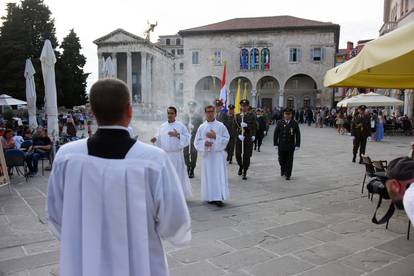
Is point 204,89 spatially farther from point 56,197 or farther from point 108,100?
point 108,100

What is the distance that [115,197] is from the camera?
201 cm

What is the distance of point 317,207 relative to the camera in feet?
21.3

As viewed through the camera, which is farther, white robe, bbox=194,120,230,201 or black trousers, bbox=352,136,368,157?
black trousers, bbox=352,136,368,157

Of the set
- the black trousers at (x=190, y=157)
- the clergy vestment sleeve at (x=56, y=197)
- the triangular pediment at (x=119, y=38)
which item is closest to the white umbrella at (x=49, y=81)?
the black trousers at (x=190, y=157)

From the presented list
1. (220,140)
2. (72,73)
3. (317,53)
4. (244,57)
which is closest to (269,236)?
(220,140)

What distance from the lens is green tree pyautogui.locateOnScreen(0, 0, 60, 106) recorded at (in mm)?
39312

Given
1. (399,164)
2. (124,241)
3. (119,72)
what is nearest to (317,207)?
(399,164)

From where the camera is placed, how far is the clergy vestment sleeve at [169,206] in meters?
2.06

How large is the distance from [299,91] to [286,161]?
40980 mm

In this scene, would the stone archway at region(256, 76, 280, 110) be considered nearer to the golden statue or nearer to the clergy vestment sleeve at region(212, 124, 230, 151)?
the golden statue

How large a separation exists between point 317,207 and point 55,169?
530cm

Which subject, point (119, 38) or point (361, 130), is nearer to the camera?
point (361, 130)

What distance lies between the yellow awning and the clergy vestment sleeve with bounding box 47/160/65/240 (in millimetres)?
3439

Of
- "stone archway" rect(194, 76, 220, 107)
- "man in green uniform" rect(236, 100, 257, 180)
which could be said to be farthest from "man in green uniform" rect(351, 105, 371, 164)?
"stone archway" rect(194, 76, 220, 107)
